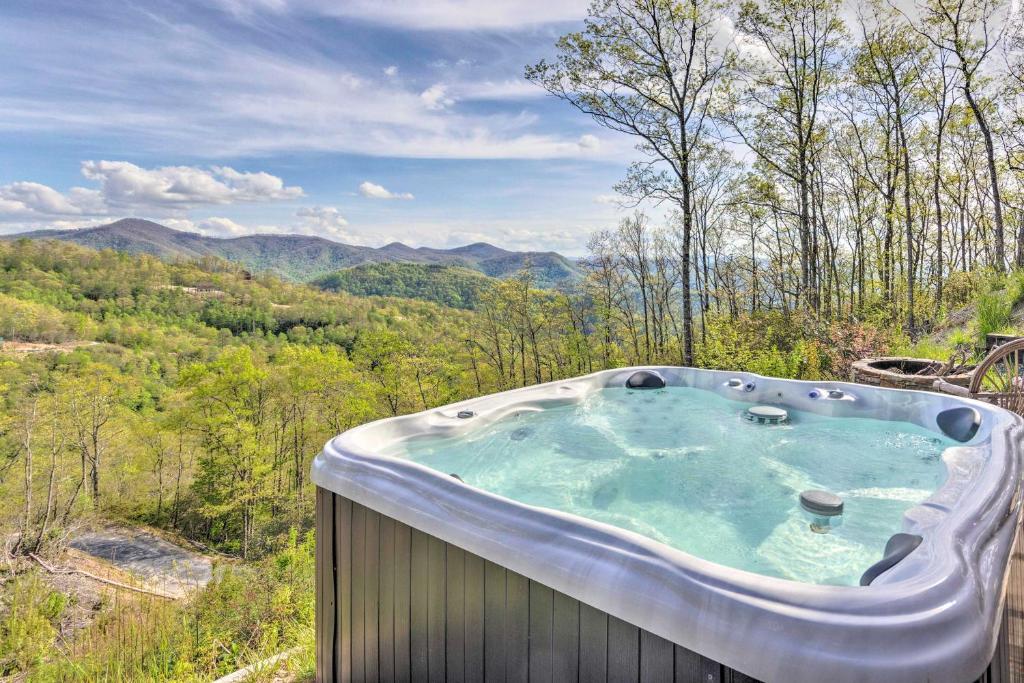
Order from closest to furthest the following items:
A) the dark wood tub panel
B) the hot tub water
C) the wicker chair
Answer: the dark wood tub panel, the hot tub water, the wicker chair

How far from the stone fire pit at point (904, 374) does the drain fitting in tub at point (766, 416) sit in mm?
1481

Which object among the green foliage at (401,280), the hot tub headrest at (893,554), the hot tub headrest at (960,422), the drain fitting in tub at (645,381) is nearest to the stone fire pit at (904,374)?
the hot tub headrest at (960,422)

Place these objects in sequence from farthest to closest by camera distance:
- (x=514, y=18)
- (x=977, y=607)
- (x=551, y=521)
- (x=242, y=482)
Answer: (x=242, y=482)
(x=514, y=18)
(x=551, y=521)
(x=977, y=607)

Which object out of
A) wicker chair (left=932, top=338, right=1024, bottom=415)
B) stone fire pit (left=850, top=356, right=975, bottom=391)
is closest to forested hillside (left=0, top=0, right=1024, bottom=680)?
stone fire pit (left=850, top=356, right=975, bottom=391)

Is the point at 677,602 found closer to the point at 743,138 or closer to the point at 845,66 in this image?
the point at 743,138

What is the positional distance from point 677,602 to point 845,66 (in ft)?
29.1

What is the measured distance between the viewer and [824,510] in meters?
1.64

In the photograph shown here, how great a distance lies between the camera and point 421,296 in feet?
102

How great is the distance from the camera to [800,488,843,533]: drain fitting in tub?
1624mm

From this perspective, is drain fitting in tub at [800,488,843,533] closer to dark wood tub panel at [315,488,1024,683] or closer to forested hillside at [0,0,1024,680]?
dark wood tub panel at [315,488,1024,683]

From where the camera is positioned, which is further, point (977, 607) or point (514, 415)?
point (514, 415)

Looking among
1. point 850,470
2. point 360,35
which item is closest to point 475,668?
point 850,470

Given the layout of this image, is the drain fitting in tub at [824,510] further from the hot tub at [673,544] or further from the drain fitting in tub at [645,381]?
the drain fitting in tub at [645,381]

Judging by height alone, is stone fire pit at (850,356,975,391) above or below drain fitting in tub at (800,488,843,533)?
above
